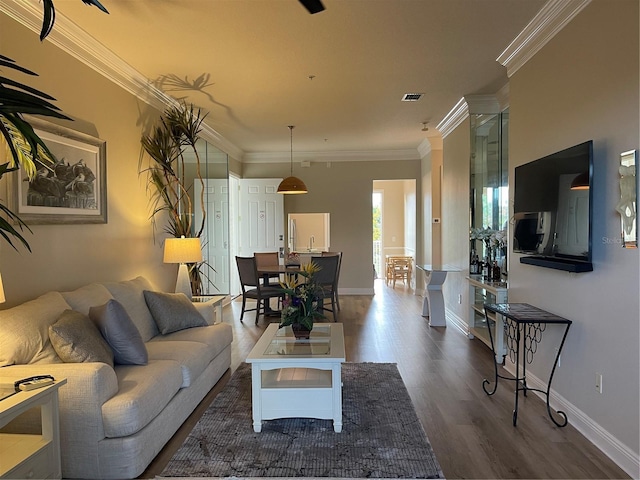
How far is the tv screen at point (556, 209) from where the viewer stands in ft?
8.43

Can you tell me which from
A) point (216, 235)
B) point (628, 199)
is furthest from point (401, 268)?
point (628, 199)

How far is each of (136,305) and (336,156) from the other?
5.86 m

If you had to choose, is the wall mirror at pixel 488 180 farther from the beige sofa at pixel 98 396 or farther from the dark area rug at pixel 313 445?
the beige sofa at pixel 98 396

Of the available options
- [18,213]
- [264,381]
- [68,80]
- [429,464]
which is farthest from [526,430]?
[68,80]

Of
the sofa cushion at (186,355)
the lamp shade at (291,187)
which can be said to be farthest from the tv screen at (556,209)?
the lamp shade at (291,187)

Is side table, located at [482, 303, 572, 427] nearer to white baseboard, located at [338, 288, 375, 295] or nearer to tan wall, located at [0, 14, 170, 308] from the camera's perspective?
tan wall, located at [0, 14, 170, 308]

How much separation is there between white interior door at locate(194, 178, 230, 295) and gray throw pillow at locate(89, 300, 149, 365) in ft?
12.0

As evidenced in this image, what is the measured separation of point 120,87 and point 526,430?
4338mm

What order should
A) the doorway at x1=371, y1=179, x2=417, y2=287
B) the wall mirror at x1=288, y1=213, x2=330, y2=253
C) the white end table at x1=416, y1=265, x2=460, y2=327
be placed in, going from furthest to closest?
1. the doorway at x1=371, y1=179, x2=417, y2=287
2. the wall mirror at x1=288, y1=213, x2=330, y2=253
3. the white end table at x1=416, y1=265, x2=460, y2=327

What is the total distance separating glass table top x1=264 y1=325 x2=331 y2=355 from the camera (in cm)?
288

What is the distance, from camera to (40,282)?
2.87 metres

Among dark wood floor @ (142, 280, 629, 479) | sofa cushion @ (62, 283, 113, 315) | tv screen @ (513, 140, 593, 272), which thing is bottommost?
dark wood floor @ (142, 280, 629, 479)

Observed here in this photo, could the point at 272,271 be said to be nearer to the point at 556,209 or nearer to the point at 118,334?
the point at 118,334

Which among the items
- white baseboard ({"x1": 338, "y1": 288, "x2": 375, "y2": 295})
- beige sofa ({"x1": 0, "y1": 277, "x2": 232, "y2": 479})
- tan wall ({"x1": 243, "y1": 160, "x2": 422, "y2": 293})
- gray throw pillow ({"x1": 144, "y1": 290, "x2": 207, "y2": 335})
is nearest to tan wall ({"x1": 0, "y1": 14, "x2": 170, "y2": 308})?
beige sofa ({"x1": 0, "y1": 277, "x2": 232, "y2": 479})
